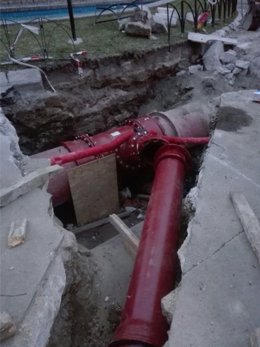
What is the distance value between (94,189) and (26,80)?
6.03 feet

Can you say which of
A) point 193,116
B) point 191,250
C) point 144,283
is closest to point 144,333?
point 144,283

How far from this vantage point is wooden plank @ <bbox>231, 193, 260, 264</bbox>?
2.32 metres

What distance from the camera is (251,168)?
3.16 metres

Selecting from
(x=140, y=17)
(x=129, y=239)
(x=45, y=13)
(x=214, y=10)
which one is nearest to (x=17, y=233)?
(x=129, y=239)

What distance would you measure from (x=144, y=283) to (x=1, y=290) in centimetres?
101

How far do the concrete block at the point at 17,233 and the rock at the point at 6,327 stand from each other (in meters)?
0.60

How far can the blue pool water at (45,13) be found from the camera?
872 centimetres

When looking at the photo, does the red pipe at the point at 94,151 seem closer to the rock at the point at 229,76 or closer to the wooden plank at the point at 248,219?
the wooden plank at the point at 248,219

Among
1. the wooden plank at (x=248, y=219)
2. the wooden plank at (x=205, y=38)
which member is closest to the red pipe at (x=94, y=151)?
the wooden plank at (x=248, y=219)

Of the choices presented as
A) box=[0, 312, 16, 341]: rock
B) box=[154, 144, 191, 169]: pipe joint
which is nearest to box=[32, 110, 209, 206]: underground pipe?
box=[154, 144, 191, 169]: pipe joint

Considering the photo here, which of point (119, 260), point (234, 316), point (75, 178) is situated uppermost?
point (234, 316)

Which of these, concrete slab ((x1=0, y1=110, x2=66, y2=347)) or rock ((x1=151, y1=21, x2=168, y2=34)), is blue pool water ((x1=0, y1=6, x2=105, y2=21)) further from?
concrete slab ((x1=0, y1=110, x2=66, y2=347))

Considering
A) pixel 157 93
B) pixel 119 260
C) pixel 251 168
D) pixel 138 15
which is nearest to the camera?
pixel 251 168

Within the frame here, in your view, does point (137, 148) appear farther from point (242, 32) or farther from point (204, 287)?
point (242, 32)
